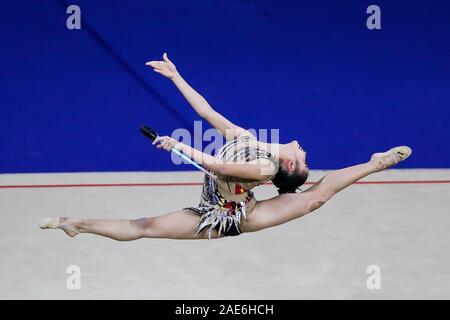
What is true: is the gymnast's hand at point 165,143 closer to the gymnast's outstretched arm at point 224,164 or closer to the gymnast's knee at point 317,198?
the gymnast's outstretched arm at point 224,164

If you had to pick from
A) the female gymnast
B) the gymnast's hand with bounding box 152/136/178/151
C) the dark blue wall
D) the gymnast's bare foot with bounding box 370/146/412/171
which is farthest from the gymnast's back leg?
the dark blue wall

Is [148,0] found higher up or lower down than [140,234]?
higher up

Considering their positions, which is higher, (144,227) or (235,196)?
(235,196)

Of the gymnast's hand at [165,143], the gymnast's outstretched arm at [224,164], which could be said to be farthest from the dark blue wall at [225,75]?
the gymnast's hand at [165,143]

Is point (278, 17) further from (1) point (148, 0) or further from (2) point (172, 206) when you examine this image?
(2) point (172, 206)

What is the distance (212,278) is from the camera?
3703 millimetres

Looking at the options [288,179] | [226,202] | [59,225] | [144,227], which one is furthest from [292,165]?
[59,225]

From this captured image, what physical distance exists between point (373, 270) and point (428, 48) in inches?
79.5

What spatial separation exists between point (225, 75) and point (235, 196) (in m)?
2.21

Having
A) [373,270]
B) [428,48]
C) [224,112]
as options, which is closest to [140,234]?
[373,270]

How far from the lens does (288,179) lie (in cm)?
309

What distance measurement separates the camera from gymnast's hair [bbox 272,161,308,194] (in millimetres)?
3064

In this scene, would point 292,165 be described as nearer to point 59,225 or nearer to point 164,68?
point 164,68
